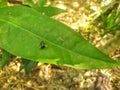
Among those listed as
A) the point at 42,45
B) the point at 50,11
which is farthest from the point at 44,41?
the point at 50,11

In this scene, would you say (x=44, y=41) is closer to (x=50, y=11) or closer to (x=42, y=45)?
(x=42, y=45)

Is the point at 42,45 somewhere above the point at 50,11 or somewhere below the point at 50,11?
below

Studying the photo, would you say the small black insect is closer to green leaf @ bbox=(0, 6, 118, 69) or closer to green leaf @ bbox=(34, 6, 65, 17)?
green leaf @ bbox=(0, 6, 118, 69)

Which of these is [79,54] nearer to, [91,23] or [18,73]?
[18,73]

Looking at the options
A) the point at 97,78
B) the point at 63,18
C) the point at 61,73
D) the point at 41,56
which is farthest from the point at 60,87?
the point at 41,56

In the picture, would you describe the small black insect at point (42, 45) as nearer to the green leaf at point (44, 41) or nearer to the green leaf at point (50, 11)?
the green leaf at point (44, 41)

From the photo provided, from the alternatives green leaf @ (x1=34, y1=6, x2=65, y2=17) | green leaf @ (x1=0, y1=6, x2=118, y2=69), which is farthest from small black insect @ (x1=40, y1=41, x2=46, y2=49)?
green leaf @ (x1=34, y1=6, x2=65, y2=17)

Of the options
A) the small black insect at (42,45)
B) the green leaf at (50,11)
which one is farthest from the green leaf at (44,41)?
the green leaf at (50,11)

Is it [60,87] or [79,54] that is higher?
[79,54]
